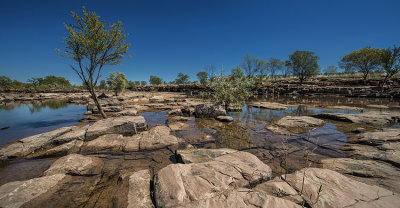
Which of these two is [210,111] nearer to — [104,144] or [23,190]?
[104,144]

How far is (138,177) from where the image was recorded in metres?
3.11

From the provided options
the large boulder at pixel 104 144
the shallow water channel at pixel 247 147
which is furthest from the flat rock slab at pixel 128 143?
the shallow water channel at pixel 247 147

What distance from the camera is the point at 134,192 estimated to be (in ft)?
8.71

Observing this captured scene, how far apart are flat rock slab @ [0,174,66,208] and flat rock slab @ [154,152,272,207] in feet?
7.58

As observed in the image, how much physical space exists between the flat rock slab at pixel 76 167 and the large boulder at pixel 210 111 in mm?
6952

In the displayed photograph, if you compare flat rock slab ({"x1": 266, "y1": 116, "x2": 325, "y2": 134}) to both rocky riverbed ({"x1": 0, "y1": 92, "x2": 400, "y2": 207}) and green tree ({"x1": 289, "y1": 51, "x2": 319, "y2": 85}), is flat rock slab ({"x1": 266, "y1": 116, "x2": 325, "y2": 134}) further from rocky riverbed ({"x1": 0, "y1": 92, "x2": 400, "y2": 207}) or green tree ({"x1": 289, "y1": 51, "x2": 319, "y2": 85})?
green tree ({"x1": 289, "y1": 51, "x2": 319, "y2": 85})

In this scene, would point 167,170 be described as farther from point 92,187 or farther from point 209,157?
point 92,187

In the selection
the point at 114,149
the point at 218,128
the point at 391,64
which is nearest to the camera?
the point at 114,149

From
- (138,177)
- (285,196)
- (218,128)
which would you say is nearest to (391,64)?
(218,128)

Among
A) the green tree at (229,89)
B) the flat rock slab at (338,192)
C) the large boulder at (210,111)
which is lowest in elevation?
the flat rock slab at (338,192)

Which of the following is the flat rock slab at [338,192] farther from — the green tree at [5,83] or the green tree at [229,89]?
the green tree at [5,83]

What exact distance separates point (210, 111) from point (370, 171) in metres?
7.63

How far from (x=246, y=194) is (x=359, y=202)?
1.80 meters

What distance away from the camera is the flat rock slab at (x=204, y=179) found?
91.4 inches
